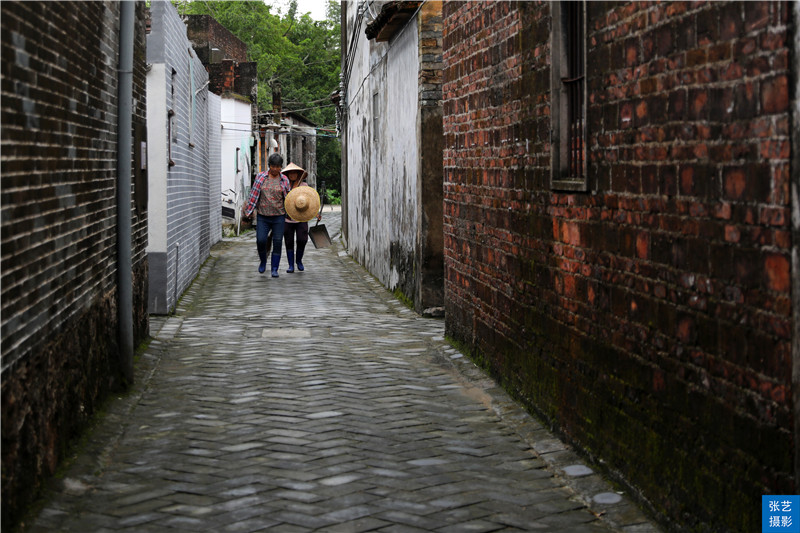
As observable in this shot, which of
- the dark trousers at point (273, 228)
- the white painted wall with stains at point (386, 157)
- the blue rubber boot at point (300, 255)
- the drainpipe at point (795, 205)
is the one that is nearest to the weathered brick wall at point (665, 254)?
the drainpipe at point (795, 205)

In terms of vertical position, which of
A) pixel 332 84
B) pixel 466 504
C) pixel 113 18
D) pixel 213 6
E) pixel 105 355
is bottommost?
pixel 466 504

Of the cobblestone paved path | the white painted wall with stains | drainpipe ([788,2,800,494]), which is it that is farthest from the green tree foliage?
drainpipe ([788,2,800,494])

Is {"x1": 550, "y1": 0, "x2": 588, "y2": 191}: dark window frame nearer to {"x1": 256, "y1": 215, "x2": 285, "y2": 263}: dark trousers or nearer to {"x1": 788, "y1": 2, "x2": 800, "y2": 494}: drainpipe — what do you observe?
{"x1": 788, "y1": 2, "x2": 800, "y2": 494}: drainpipe

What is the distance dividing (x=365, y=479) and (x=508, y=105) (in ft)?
10.7

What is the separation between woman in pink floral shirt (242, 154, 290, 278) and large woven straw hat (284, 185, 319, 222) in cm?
32

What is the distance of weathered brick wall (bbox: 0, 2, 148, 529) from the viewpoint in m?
4.21

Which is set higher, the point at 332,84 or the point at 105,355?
the point at 332,84

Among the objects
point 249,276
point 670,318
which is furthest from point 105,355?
point 249,276

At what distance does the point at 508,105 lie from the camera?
285 inches

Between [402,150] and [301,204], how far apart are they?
394cm

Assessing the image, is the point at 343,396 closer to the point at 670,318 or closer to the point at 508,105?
the point at 508,105

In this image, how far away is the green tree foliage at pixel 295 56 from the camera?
60.2 metres

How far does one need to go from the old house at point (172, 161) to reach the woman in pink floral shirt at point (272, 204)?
3.12 feet

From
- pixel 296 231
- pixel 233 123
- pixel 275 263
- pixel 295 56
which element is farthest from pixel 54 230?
pixel 295 56
